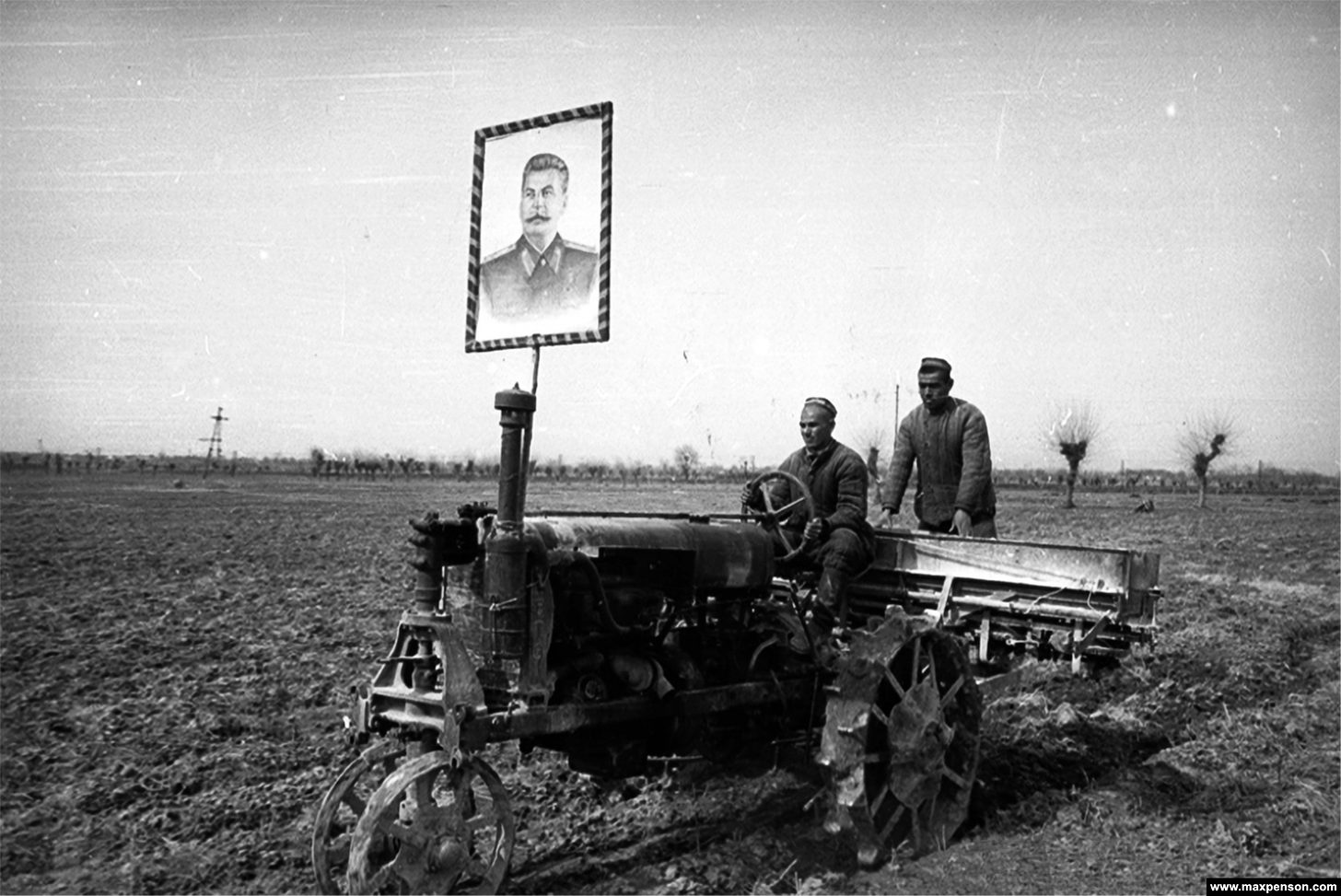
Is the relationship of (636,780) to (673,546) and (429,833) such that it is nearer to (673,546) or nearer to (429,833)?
(673,546)

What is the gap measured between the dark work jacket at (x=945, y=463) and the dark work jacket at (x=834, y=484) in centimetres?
110

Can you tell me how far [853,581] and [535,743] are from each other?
295 cm

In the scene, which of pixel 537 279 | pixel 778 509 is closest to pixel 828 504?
pixel 778 509

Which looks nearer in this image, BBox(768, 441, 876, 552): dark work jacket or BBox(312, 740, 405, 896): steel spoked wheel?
BBox(312, 740, 405, 896): steel spoked wheel

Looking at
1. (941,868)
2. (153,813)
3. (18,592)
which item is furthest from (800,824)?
(18,592)

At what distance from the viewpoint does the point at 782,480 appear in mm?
6547

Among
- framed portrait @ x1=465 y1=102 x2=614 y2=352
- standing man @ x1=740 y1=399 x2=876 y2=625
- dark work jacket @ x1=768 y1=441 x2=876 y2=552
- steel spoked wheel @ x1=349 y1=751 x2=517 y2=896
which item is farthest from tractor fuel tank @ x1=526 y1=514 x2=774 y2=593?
steel spoked wheel @ x1=349 y1=751 x2=517 y2=896

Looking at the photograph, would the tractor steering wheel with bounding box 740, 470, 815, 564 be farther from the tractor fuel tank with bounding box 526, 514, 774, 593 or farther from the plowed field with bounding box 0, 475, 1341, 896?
the plowed field with bounding box 0, 475, 1341, 896

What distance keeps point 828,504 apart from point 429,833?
3334 millimetres

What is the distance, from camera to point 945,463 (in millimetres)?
7469

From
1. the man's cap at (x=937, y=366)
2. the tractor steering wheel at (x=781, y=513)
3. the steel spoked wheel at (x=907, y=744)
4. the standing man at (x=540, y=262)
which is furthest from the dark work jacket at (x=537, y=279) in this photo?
the man's cap at (x=937, y=366)

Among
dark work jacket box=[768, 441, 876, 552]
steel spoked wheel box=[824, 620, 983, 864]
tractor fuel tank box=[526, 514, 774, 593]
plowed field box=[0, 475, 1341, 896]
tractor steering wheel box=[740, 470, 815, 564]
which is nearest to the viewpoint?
tractor fuel tank box=[526, 514, 774, 593]

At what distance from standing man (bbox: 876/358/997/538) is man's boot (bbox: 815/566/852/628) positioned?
4.82 feet

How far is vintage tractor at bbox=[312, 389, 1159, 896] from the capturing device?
13.3 ft
